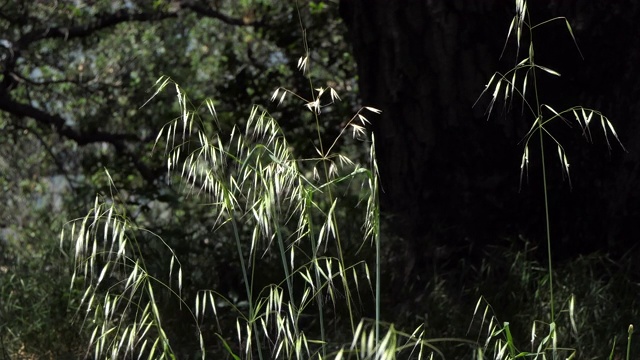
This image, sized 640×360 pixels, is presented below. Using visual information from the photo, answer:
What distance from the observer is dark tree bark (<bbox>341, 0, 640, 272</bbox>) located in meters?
4.27

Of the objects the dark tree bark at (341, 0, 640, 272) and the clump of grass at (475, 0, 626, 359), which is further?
the dark tree bark at (341, 0, 640, 272)

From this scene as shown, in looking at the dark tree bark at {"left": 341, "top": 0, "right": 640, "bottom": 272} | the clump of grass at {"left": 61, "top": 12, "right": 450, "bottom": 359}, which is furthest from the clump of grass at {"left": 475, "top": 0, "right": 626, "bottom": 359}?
the clump of grass at {"left": 61, "top": 12, "right": 450, "bottom": 359}

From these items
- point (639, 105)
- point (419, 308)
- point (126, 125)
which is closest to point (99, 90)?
point (126, 125)

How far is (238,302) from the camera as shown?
4.54 metres

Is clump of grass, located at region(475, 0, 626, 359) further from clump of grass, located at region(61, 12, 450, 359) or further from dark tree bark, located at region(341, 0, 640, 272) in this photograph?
clump of grass, located at region(61, 12, 450, 359)

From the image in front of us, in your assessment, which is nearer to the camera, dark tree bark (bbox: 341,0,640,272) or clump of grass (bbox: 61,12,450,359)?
clump of grass (bbox: 61,12,450,359)

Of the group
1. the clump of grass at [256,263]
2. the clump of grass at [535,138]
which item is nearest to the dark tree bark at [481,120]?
the clump of grass at [535,138]

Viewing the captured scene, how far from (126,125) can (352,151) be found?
138cm

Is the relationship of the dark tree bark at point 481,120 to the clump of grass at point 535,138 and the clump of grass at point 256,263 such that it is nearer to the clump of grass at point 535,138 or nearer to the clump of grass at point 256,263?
the clump of grass at point 535,138

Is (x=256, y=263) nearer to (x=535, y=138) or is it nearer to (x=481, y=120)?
(x=481, y=120)

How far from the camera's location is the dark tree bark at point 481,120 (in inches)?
168

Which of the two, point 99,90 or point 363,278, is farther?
point 99,90

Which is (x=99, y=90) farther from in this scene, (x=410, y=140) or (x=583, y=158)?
(x=583, y=158)

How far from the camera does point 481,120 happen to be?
4.35 metres
